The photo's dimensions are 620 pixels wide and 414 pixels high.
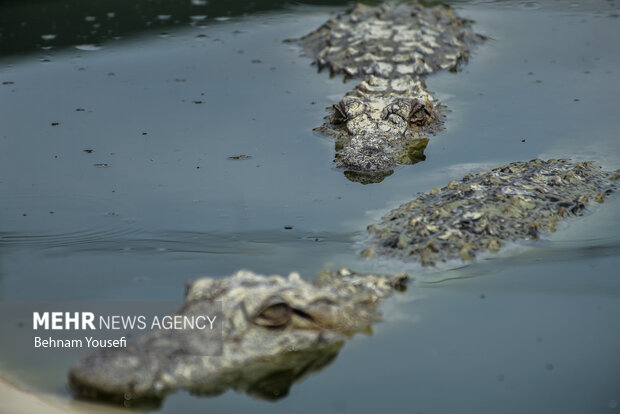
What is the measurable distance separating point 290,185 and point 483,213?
7.99 ft

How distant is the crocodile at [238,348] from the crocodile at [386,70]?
3404 mm

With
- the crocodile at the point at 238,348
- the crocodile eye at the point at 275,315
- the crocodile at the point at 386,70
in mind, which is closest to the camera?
the crocodile at the point at 238,348

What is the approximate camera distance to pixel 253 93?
11.7 m

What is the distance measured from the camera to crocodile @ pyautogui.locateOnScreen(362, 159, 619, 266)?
6594 millimetres

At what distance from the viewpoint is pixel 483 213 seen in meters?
6.84

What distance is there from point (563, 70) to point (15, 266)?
8896 mm

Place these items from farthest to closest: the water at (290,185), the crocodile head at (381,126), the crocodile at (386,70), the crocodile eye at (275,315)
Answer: the crocodile at (386,70) → the crocodile head at (381,126) → the water at (290,185) → the crocodile eye at (275,315)

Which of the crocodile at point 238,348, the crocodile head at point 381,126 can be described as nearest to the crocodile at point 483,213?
the crocodile at point 238,348

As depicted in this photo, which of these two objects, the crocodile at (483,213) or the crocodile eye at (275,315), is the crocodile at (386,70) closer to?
the crocodile at (483,213)

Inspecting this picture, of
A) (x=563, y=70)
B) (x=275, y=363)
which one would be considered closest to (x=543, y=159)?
(x=563, y=70)

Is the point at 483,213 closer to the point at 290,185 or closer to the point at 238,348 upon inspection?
the point at 290,185

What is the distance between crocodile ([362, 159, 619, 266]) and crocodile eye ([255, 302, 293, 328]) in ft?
4.97

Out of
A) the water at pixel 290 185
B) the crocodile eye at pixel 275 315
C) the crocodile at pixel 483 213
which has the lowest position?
the water at pixel 290 185

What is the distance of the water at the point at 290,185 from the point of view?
5.35m
